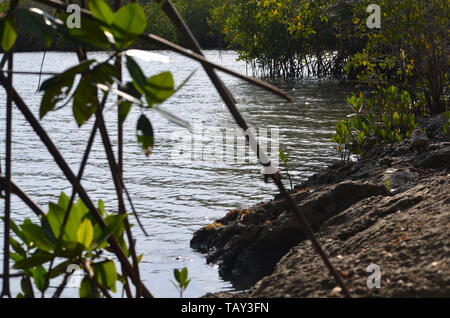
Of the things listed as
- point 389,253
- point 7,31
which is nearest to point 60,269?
point 7,31

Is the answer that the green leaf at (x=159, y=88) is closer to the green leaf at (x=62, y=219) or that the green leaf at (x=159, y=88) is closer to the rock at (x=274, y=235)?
the green leaf at (x=62, y=219)

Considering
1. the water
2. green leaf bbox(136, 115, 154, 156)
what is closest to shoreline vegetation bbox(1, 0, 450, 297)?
green leaf bbox(136, 115, 154, 156)

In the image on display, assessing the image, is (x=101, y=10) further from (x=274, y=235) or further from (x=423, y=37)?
(x=423, y=37)

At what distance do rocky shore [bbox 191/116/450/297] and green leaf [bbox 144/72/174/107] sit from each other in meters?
1.37

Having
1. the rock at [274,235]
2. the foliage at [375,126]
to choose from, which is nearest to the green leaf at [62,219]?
the rock at [274,235]

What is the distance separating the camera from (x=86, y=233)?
5.84ft

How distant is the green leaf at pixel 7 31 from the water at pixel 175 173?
3340 millimetres

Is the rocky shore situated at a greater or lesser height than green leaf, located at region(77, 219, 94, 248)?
lesser

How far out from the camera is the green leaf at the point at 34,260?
1855 mm

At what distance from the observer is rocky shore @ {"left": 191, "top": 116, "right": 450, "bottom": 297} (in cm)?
257

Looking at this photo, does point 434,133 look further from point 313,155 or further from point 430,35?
point 313,155

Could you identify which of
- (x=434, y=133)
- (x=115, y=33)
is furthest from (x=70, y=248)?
(x=434, y=133)

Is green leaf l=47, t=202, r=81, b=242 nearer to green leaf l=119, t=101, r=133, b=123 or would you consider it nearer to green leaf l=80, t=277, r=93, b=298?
green leaf l=80, t=277, r=93, b=298

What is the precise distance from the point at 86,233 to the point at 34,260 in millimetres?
206
